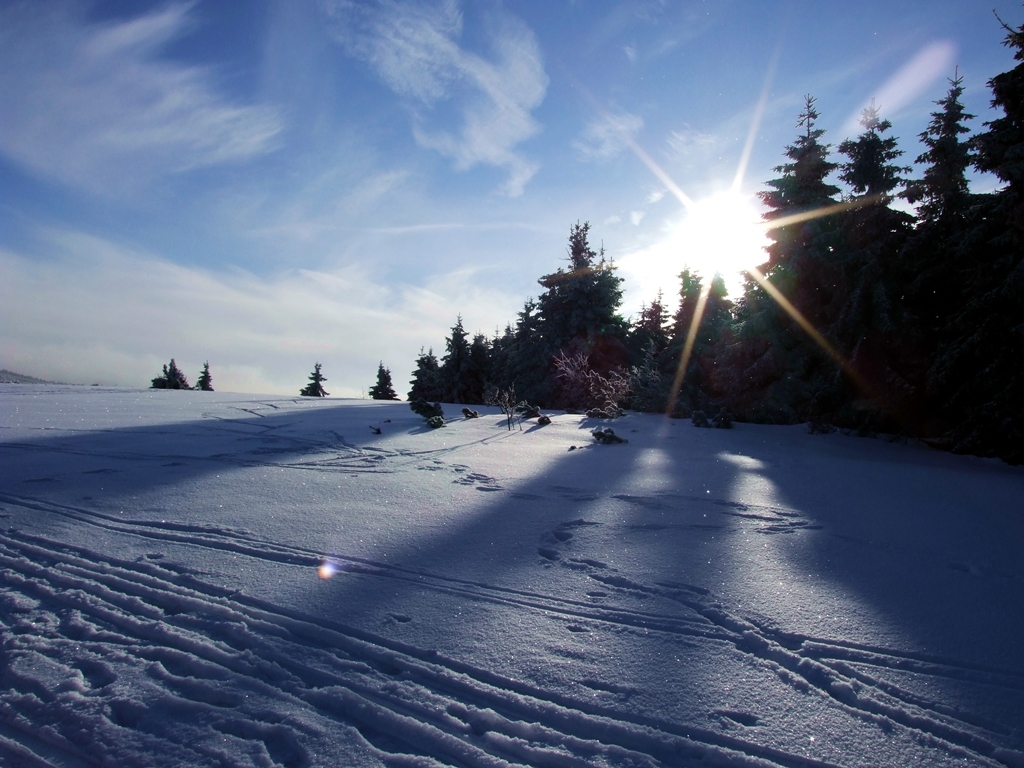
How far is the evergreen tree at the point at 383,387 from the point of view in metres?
35.4

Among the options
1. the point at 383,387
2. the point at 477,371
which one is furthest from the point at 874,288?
the point at 383,387

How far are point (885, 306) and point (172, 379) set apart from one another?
35.3 metres

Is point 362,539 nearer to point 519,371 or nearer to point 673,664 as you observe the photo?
point 673,664

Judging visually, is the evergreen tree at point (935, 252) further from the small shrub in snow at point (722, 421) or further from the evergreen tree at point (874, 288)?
the small shrub in snow at point (722, 421)

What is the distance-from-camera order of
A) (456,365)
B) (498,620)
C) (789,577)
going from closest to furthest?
(498,620) → (789,577) → (456,365)

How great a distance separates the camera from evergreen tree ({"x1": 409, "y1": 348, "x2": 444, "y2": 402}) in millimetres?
26750

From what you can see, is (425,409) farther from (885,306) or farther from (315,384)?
(315,384)

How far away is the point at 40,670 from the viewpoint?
5.98 ft

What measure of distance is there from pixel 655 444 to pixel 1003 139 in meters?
7.33

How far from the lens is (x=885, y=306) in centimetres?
927

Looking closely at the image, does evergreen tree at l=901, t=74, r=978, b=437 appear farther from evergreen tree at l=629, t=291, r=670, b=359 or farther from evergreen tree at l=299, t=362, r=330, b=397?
evergreen tree at l=299, t=362, r=330, b=397

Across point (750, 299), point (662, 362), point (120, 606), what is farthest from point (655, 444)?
point (662, 362)

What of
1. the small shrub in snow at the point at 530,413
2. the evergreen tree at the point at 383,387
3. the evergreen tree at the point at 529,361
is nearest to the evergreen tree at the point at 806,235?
the small shrub in snow at the point at 530,413

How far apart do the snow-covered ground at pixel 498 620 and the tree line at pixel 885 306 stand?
4396 mm
